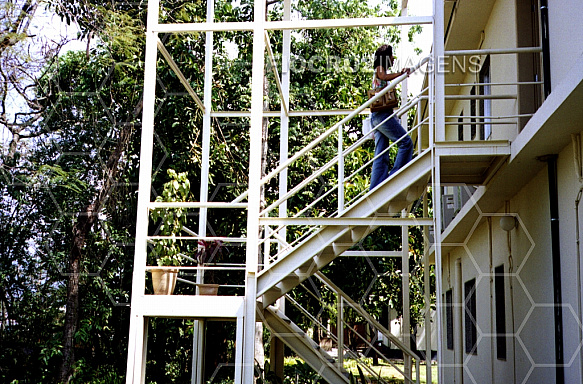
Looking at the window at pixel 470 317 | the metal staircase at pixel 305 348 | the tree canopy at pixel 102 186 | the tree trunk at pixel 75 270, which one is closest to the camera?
the metal staircase at pixel 305 348

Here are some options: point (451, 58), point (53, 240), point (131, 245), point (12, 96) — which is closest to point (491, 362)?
point (451, 58)

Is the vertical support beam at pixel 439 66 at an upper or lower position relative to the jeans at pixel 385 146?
upper

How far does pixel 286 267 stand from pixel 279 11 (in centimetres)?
1188

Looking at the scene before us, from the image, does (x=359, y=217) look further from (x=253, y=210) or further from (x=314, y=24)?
(x=314, y=24)

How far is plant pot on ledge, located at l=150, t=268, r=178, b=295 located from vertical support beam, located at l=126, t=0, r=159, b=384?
16 cm

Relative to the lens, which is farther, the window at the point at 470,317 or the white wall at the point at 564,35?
the window at the point at 470,317

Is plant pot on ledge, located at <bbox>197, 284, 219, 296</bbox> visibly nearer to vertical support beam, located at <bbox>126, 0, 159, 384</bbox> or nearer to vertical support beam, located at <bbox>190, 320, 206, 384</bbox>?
vertical support beam, located at <bbox>126, 0, 159, 384</bbox>

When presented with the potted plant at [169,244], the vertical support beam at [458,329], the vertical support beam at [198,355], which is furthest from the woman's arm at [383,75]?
the vertical support beam at [458,329]

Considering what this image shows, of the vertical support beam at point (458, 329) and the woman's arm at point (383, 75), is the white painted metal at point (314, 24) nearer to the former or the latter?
the woman's arm at point (383, 75)

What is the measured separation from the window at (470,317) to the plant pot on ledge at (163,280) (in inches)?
184

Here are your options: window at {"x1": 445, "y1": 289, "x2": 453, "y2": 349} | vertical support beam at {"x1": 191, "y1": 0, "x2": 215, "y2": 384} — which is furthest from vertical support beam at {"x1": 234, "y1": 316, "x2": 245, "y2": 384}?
window at {"x1": 445, "y1": 289, "x2": 453, "y2": 349}

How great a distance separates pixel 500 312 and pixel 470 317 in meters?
1.89

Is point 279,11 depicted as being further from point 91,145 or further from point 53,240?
point 53,240

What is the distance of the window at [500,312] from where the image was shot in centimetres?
712
